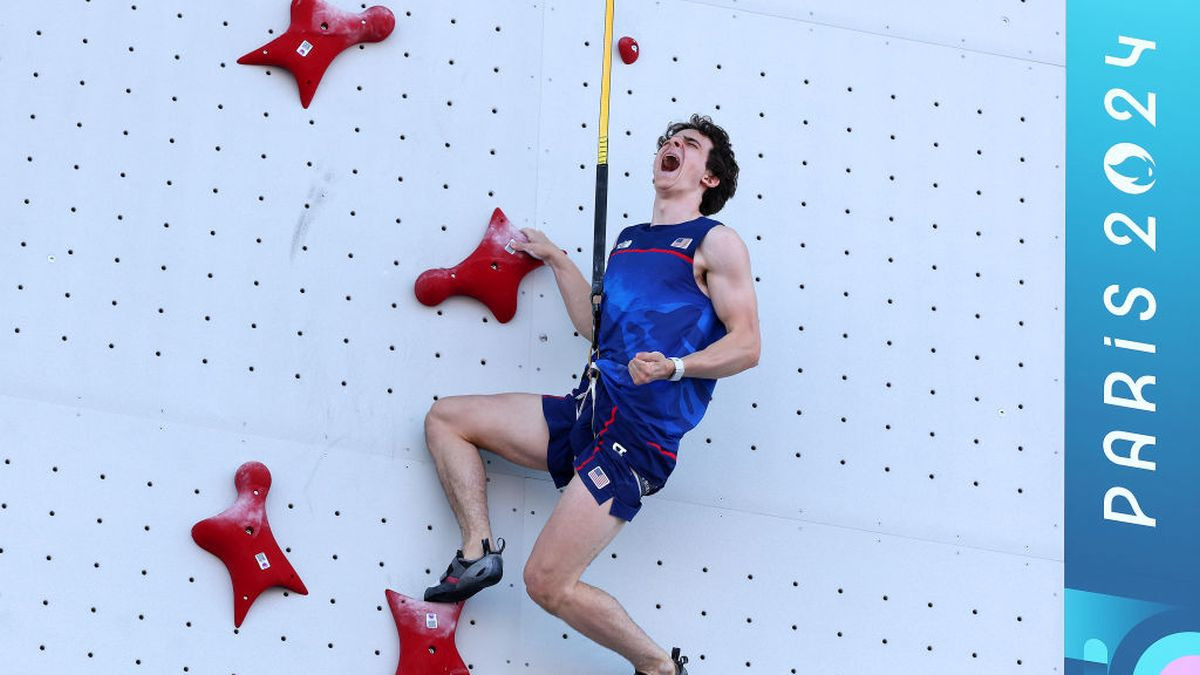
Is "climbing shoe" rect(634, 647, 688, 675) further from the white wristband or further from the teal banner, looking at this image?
the teal banner

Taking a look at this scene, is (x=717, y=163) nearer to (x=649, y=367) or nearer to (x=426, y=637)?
(x=649, y=367)

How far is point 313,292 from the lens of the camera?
4438mm

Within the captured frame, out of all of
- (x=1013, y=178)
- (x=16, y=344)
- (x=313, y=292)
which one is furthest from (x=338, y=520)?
(x=1013, y=178)

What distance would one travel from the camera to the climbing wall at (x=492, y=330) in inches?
167

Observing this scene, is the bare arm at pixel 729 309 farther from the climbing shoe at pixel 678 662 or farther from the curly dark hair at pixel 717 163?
the climbing shoe at pixel 678 662

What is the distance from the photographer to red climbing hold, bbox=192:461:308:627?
4.16m

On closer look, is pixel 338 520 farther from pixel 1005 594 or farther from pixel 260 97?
pixel 1005 594

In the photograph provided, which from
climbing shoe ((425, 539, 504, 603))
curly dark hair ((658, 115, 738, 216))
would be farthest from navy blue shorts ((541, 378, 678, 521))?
curly dark hair ((658, 115, 738, 216))

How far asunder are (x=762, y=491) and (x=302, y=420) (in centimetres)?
113

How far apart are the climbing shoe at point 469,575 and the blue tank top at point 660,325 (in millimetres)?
452

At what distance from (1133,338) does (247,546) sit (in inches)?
92.8

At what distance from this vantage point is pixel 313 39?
14.9 feet

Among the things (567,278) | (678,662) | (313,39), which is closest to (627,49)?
(567,278)

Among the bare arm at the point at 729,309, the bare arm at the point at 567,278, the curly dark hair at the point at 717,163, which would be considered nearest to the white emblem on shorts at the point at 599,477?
the bare arm at the point at 729,309
